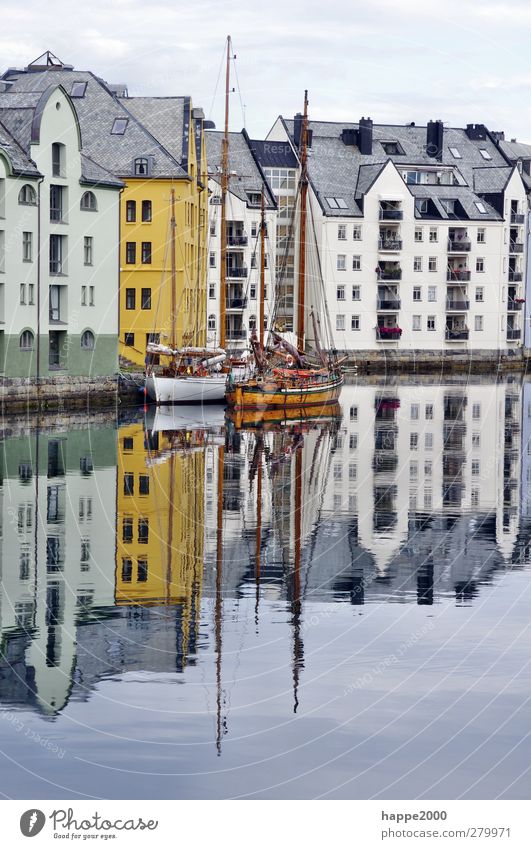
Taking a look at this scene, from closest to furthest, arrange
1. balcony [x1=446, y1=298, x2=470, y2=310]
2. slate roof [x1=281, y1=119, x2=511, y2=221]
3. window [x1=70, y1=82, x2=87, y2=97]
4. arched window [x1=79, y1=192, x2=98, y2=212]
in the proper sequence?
arched window [x1=79, y1=192, x2=98, y2=212] → window [x1=70, y1=82, x2=87, y2=97] → slate roof [x1=281, y1=119, x2=511, y2=221] → balcony [x1=446, y1=298, x2=470, y2=310]

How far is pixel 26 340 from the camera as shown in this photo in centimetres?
8388

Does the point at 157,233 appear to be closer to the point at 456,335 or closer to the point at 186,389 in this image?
the point at 186,389

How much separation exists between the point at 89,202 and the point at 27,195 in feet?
23.9

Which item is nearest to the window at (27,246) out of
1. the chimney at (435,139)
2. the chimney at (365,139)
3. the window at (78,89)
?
the window at (78,89)

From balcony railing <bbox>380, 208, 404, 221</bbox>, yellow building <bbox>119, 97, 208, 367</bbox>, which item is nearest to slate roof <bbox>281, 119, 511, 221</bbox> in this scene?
balcony railing <bbox>380, 208, 404, 221</bbox>

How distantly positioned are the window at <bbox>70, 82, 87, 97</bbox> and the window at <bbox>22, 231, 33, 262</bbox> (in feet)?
89.0

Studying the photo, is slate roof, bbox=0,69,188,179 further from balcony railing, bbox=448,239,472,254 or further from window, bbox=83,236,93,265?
balcony railing, bbox=448,239,472,254

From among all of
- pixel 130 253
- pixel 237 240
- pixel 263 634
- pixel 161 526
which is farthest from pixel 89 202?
pixel 263 634

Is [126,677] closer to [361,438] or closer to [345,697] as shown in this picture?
[345,697]

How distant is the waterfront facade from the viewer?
516 feet

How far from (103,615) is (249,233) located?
125452mm

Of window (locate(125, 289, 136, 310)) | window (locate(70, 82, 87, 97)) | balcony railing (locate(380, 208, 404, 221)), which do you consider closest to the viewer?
window (locate(70, 82, 87, 97))

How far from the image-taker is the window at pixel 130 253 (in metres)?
112

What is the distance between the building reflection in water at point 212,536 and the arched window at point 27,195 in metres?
18.0
